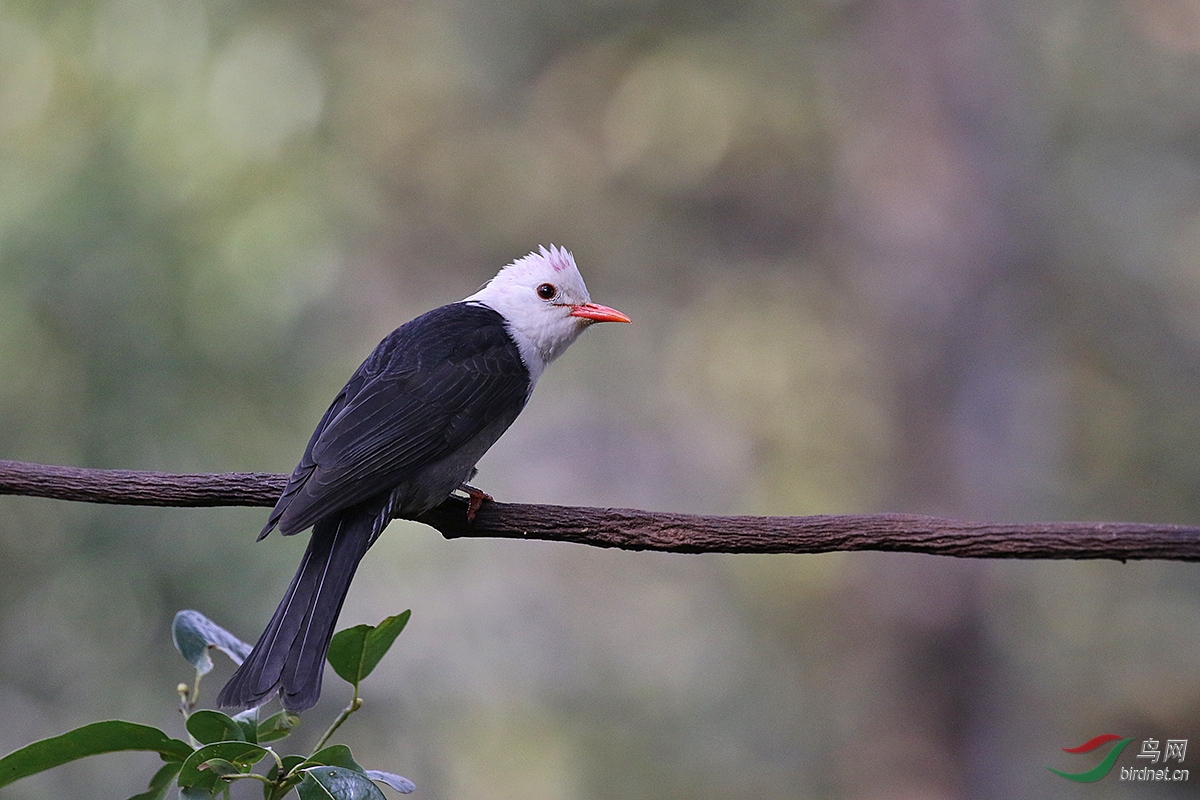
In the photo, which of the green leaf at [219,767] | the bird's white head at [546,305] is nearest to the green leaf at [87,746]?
the green leaf at [219,767]

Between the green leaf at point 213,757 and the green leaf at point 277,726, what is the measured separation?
23 centimetres

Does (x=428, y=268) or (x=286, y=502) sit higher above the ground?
(x=428, y=268)

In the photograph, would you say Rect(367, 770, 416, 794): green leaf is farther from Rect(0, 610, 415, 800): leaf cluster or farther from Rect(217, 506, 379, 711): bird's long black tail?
Rect(217, 506, 379, 711): bird's long black tail

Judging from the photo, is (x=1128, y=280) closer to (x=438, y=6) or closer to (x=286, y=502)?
(x=438, y=6)

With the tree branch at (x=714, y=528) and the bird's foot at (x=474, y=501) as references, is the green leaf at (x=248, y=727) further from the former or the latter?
the bird's foot at (x=474, y=501)

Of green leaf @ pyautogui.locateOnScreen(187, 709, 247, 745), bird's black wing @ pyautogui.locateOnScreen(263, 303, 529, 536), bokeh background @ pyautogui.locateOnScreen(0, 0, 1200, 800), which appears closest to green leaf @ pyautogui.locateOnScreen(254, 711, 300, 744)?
green leaf @ pyautogui.locateOnScreen(187, 709, 247, 745)

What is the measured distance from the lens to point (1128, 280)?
7.86 meters

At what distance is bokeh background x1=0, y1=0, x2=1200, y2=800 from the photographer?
6.11 meters

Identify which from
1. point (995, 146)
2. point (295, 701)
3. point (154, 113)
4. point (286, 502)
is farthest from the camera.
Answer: point (995, 146)

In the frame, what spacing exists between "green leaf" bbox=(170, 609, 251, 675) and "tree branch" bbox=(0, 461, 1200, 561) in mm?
479

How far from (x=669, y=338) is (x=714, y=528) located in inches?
253

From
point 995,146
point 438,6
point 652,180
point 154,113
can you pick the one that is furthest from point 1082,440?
point 154,113

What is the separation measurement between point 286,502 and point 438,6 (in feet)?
22.4

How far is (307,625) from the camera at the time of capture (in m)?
2.85
